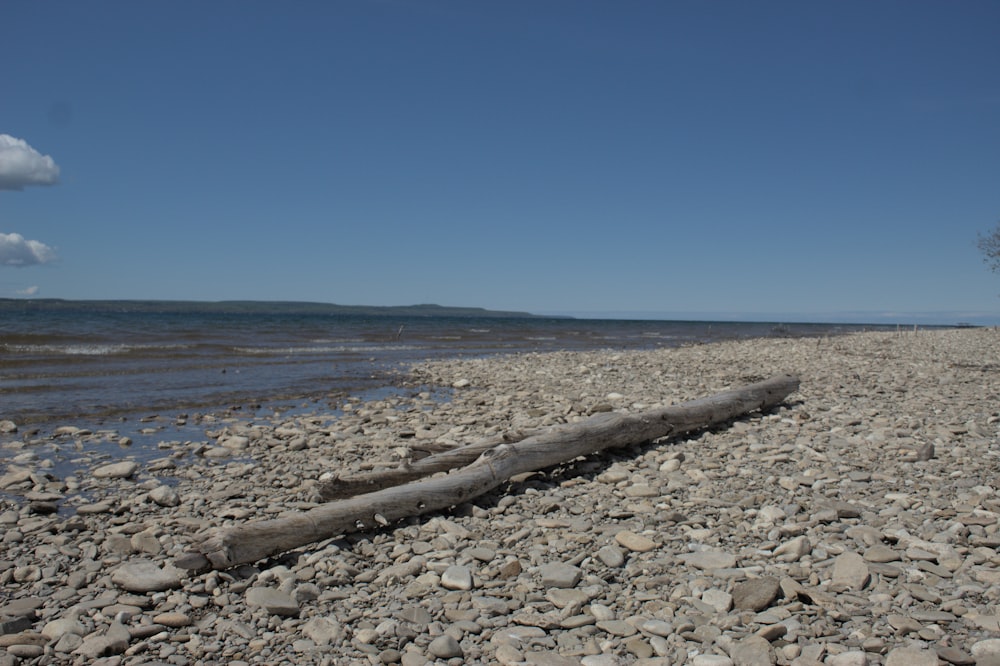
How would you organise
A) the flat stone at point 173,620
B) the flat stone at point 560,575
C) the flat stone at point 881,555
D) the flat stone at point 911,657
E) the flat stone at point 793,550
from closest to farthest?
the flat stone at point 911,657 → the flat stone at point 173,620 → the flat stone at point 560,575 → the flat stone at point 881,555 → the flat stone at point 793,550

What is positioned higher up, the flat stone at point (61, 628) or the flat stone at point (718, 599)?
the flat stone at point (718, 599)

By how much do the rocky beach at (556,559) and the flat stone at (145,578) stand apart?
2cm

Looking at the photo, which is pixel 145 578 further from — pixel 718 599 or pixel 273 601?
pixel 718 599

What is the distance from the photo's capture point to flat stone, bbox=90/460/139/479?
752 cm

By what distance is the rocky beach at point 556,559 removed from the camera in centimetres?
376

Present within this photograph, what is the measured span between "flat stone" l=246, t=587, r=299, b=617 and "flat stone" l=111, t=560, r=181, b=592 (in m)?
0.63

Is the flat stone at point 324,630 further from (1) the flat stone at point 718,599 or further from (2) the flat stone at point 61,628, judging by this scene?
(1) the flat stone at point 718,599

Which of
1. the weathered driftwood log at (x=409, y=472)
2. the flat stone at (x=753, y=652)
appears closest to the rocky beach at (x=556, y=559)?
the flat stone at (x=753, y=652)

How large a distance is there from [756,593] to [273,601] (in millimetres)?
3172

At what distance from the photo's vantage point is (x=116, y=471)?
759cm

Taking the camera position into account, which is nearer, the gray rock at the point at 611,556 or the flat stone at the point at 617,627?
the flat stone at the point at 617,627

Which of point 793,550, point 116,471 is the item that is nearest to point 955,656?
point 793,550

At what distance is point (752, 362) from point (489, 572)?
59.0 feet

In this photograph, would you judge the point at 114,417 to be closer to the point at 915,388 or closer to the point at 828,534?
the point at 828,534
